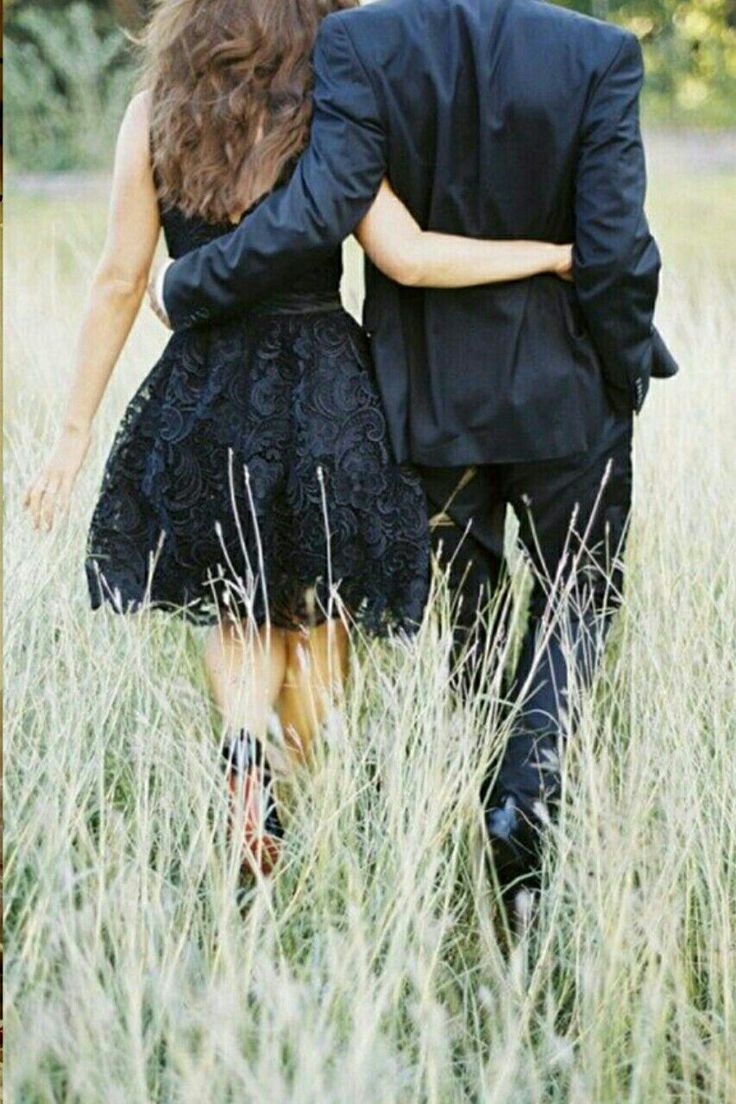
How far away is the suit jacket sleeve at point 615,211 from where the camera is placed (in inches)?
103

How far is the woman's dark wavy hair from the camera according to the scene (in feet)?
8.55

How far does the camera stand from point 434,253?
264cm

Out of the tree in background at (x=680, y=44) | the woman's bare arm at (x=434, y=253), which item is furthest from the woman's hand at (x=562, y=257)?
the tree in background at (x=680, y=44)

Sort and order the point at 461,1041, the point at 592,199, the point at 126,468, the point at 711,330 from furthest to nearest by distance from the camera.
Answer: the point at 711,330 < the point at 126,468 < the point at 592,199 < the point at 461,1041

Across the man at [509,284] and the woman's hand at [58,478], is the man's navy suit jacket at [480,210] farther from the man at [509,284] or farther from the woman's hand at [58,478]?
the woman's hand at [58,478]

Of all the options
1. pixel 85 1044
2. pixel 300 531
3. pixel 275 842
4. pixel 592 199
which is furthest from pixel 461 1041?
pixel 592 199

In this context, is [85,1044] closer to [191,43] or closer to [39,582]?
[39,582]

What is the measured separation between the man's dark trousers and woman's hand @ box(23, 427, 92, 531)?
59 cm

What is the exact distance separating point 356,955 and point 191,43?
142 centimetres

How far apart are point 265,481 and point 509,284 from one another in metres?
0.51

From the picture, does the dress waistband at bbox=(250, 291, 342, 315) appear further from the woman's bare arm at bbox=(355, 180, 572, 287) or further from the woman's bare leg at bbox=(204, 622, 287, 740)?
the woman's bare leg at bbox=(204, 622, 287, 740)

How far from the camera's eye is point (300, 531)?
277cm

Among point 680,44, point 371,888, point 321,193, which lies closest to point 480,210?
point 321,193

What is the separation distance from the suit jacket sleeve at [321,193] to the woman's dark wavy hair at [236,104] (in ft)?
0.15
